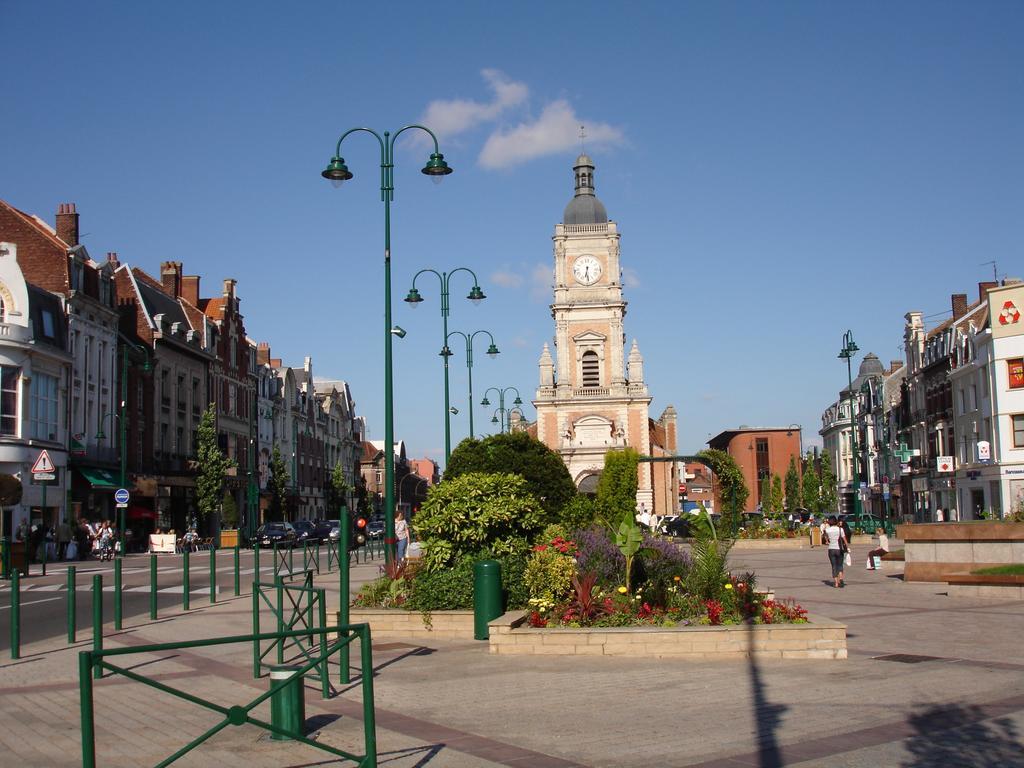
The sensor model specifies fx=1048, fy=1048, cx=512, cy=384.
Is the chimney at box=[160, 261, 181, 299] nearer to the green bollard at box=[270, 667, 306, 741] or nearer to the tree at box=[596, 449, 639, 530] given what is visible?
the tree at box=[596, 449, 639, 530]

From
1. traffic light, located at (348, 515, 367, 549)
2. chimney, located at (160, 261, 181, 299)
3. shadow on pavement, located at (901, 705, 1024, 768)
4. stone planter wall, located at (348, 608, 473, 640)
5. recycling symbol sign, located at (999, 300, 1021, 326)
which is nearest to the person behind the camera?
shadow on pavement, located at (901, 705, 1024, 768)

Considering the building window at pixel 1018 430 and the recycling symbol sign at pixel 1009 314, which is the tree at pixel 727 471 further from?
the recycling symbol sign at pixel 1009 314

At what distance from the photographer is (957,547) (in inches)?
906

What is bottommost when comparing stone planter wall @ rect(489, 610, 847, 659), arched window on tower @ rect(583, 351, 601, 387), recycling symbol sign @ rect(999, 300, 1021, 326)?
stone planter wall @ rect(489, 610, 847, 659)

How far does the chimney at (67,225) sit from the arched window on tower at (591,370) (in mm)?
52435

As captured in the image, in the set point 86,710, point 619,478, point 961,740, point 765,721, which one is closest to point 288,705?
point 86,710

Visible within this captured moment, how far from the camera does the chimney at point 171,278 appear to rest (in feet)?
215

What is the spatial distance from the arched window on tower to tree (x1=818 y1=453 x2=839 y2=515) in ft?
71.7

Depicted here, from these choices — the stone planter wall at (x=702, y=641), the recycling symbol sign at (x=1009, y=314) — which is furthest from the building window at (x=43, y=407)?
the recycling symbol sign at (x=1009, y=314)

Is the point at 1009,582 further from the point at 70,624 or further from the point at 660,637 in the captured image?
the point at 70,624

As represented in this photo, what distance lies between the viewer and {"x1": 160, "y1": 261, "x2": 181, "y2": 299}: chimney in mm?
65438

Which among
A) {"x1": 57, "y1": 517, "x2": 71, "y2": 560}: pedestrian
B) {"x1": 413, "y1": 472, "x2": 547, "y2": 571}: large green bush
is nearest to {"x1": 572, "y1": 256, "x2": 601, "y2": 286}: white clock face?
{"x1": 57, "y1": 517, "x2": 71, "y2": 560}: pedestrian

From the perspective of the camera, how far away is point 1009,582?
20094 mm

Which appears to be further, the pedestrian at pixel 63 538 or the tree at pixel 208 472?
the tree at pixel 208 472
